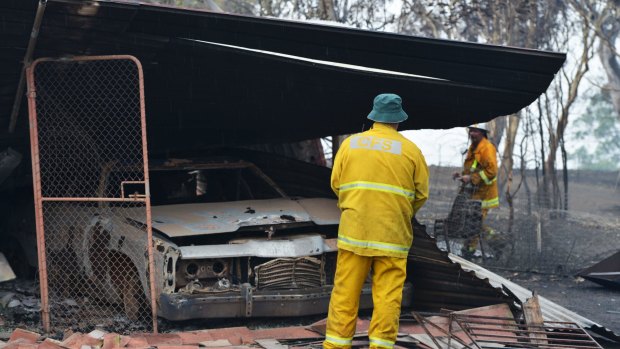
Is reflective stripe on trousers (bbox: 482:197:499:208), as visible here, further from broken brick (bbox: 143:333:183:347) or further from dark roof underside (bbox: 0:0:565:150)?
broken brick (bbox: 143:333:183:347)

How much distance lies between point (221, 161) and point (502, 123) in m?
12.7

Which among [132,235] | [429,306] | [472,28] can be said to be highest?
[472,28]

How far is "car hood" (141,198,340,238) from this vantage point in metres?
7.94

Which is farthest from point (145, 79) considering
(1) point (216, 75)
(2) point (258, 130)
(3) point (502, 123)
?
(3) point (502, 123)

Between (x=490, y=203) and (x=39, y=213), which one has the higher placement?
(x=39, y=213)

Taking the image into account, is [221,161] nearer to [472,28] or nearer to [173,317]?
→ [173,317]

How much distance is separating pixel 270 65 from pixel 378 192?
232 cm

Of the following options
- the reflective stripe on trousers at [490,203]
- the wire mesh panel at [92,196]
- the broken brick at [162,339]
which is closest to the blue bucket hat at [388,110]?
the wire mesh panel at [92,196]

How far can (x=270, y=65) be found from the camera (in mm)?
8391

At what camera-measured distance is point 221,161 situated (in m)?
9.34

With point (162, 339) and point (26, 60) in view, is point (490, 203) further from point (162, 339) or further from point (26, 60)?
point (26, 60)

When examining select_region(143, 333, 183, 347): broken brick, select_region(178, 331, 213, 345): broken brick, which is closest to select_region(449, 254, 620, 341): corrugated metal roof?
select_region(178, 331, 213, 345): broken brick

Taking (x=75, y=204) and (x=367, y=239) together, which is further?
(x=75, y=204)

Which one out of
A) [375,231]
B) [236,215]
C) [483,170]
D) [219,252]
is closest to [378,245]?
[375,231]
